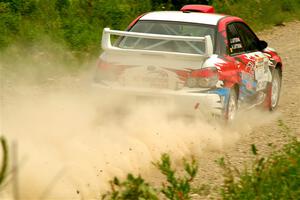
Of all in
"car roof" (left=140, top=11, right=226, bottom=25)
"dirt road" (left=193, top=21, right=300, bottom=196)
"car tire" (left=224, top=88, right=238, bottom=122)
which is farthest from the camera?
"car roof" (left=140, top=11, right=226, bottom=25)

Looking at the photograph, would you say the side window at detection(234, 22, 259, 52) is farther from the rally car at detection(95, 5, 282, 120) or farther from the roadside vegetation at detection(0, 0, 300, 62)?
the roadside vegetation at detection(0, 0, 300, 62)

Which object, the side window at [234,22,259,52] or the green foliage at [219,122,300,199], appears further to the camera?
the side window at [234,22,259,52]

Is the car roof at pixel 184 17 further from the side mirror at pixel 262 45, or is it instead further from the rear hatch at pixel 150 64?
the side mirror at pixel 262 45

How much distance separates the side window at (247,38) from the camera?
9700 millimetres

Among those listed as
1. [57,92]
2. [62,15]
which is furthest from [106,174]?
[62,15]

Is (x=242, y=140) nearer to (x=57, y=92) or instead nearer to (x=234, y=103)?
(x=234, y=103)

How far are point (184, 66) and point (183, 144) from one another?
A: 924 millimetres

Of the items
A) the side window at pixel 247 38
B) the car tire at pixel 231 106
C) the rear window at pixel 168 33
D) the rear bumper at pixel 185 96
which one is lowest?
the car tire at pixel 231 106

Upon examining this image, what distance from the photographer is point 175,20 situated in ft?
29.5

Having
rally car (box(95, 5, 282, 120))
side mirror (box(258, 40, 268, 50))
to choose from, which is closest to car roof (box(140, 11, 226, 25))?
rally car (box(95, 5, 282, 120))

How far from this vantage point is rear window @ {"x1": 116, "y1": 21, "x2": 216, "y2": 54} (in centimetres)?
853

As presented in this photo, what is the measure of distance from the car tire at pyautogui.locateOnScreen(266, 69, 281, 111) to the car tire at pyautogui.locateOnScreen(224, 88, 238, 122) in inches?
65.9

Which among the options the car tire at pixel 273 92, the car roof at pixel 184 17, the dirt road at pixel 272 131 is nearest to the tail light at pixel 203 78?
the dirt road at pixel 272 131

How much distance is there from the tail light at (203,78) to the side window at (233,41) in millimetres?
870
